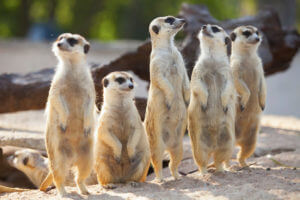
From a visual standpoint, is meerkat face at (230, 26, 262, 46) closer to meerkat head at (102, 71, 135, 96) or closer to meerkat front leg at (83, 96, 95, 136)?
meerkat head at (102, 71, 135, 96)

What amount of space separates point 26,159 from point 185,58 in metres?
2.65

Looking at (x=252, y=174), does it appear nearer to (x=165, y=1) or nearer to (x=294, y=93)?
(x=294, y=93)

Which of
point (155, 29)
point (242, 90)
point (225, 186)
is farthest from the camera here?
point (242, 90)

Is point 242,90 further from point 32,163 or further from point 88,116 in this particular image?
point 32,163

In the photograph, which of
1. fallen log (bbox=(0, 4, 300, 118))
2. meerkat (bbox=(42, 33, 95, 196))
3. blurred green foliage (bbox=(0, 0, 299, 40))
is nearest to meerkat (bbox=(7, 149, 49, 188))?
fallen log (bbox=(0, 4, 300, 118))

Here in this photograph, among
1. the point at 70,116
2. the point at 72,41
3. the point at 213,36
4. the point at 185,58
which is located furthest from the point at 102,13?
the point at 70,116

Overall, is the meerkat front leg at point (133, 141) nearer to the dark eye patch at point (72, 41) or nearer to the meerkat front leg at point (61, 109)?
the meerkat front leg at point (61, 109)

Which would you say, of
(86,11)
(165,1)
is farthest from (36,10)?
(165,1)

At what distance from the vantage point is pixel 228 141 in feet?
16.5

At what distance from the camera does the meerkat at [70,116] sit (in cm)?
456

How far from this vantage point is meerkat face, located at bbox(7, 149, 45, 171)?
6215 mm

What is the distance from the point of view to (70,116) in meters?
4.68

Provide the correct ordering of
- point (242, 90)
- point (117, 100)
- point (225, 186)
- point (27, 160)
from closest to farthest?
point (225, 186) < point (117, 100) < point (242, 90) < point (27, 160)

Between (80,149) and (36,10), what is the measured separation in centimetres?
2216
